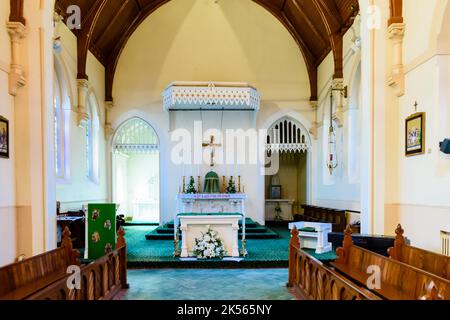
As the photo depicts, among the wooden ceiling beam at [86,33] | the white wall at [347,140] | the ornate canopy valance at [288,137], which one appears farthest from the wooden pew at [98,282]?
the ornate canopy valance at [288,137]

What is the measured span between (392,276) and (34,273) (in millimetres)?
3238

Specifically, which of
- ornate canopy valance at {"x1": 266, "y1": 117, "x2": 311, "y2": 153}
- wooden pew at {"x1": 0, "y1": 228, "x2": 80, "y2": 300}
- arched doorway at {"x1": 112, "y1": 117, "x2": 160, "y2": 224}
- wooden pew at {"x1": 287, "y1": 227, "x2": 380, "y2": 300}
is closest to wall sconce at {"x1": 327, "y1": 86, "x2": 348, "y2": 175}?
ornate canopy valance at {"x1": 266, "y1": 117, "x2": 311, "y2": 153}

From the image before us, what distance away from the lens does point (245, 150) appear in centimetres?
1137

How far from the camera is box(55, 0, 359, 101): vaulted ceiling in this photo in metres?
8.87

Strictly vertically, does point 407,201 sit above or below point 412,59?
below

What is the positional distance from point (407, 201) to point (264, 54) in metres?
7.52

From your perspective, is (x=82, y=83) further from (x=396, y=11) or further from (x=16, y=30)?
(x=396, y=11)

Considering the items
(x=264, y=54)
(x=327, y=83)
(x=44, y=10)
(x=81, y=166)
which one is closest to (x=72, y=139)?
(x=81, y=166)

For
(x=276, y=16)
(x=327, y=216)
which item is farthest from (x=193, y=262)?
(x=276, y=16)

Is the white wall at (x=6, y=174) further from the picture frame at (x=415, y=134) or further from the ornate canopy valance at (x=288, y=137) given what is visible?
the ornate canopy valance at (x=288, y=137)

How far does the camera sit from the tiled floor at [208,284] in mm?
4699

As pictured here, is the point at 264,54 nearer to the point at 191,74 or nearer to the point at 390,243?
the point at 191,74

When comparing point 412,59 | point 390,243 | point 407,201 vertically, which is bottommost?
point 390,243
